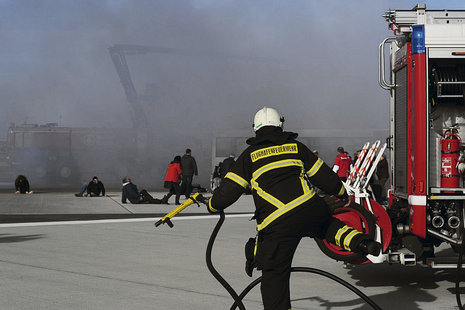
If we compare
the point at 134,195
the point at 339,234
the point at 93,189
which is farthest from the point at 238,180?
the point at 93,189

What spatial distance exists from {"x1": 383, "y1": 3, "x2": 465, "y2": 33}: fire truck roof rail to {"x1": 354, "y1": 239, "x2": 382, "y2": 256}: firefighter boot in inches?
142

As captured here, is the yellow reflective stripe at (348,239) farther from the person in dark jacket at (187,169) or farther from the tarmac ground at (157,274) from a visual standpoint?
the person in dark jacket at (187,169)

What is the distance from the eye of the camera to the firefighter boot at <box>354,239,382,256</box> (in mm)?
4465

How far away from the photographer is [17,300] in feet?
21.8

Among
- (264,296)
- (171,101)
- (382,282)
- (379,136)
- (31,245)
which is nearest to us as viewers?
(264,296)

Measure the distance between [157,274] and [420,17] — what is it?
3979 millimetres

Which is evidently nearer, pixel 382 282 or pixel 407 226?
pixel 407 226

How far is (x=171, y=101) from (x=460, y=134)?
3911 cm

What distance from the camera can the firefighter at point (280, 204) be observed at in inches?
176

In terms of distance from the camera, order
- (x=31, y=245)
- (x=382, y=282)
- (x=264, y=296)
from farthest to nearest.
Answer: (x=31, y=245), (x=382, y=282), (x=264, y=296)

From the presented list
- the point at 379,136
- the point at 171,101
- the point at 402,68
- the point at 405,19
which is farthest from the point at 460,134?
the point at 171,101

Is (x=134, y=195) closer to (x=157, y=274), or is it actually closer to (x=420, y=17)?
(x=157, y=274)

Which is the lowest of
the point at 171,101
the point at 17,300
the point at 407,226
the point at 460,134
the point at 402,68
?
the point at 17,300

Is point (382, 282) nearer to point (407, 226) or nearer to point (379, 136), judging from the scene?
point (407, 226)
